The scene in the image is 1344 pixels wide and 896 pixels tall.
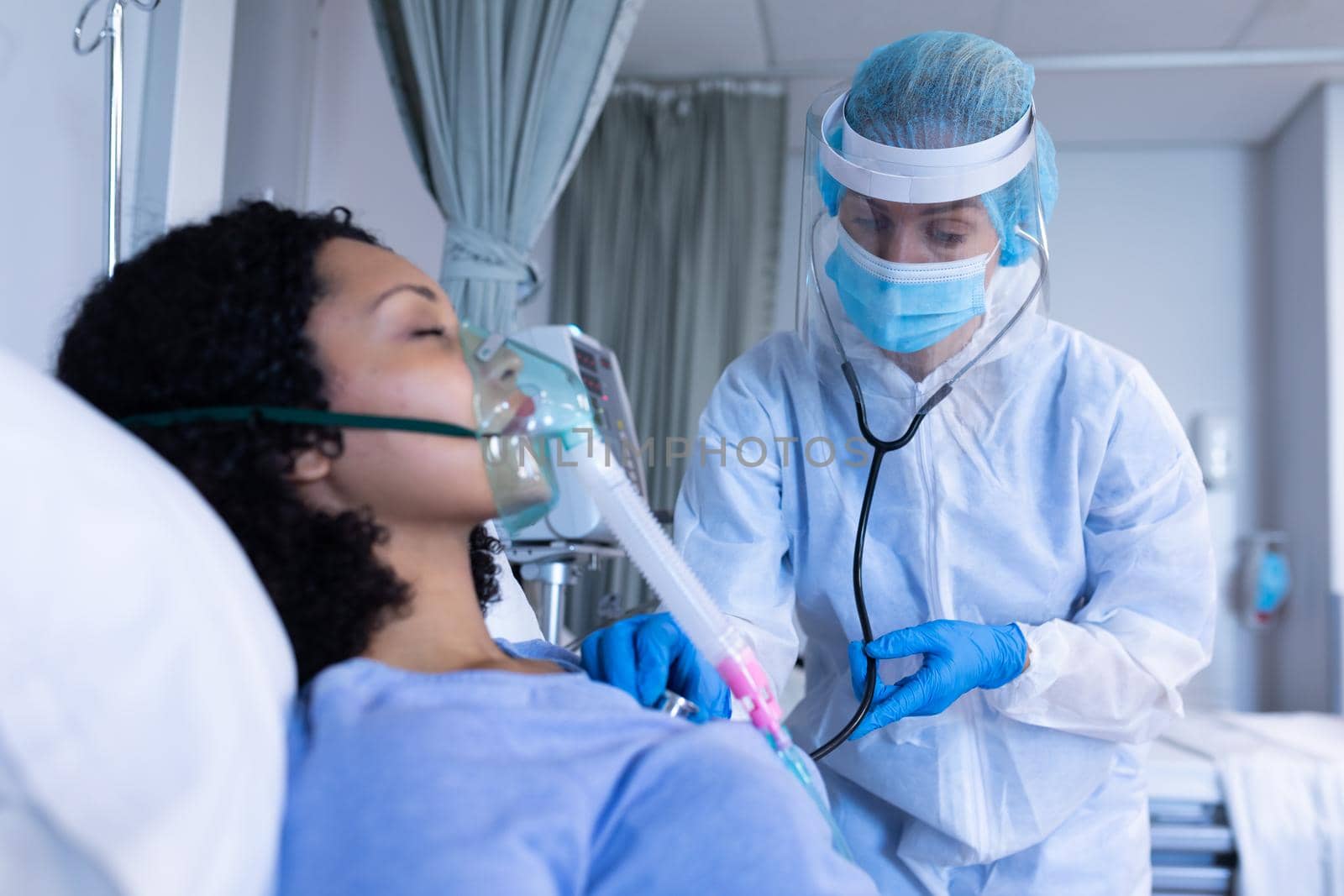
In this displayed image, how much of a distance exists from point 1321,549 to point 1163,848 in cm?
147

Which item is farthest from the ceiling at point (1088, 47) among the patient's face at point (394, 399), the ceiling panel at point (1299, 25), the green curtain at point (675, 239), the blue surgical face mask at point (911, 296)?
the patient's face at point (394, 399)

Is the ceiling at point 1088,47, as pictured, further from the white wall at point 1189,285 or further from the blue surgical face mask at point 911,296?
the blue surgical face mask at point 911,296

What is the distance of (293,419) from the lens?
848 millimetres

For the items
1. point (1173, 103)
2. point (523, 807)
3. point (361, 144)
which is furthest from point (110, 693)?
point (1173, 103)

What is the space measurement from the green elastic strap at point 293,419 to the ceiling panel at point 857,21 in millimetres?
2392

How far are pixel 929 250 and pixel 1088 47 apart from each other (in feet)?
7.29

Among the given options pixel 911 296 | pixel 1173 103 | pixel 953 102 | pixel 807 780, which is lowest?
pixel 807 780

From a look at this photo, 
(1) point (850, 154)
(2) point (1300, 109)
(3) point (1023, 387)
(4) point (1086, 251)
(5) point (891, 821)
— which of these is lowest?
(5) point (891, 821)

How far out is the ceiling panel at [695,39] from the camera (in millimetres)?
2969

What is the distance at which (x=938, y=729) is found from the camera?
1247 millimetres

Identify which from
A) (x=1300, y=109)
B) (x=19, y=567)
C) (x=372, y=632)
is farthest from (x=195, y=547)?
(x=1300, y=109)

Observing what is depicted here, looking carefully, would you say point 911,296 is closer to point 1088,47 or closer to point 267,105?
point 267,105

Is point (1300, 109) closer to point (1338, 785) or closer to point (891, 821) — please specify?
point (1338, 785)

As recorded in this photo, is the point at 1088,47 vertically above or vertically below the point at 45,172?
above
